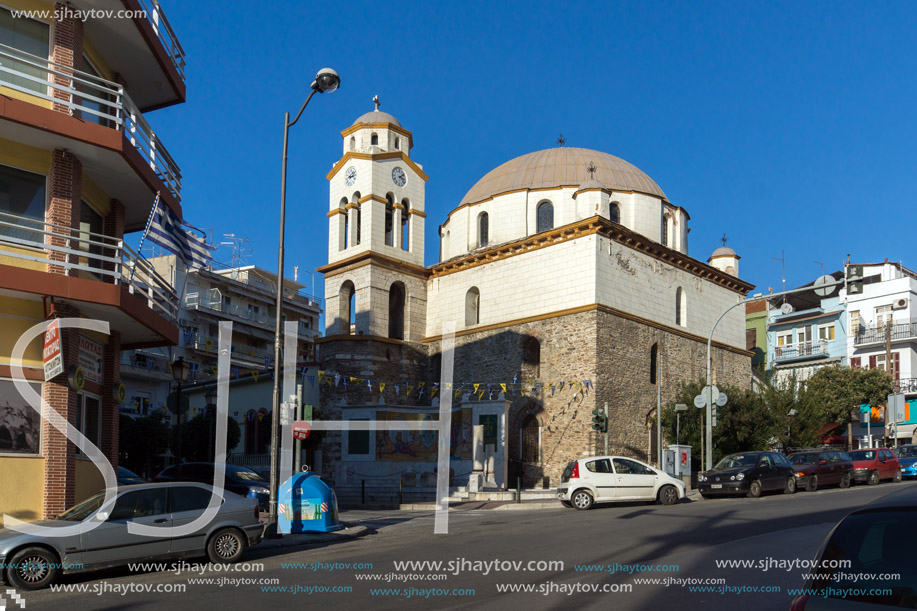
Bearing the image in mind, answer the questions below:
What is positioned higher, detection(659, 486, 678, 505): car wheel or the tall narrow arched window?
the tall narrow arched window

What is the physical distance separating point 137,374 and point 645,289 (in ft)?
107

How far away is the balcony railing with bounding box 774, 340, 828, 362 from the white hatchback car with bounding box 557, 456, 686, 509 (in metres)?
36.1

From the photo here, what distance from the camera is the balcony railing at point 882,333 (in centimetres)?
4875

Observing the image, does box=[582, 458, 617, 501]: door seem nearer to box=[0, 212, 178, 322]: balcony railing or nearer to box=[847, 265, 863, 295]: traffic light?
box=[847, 265, 863, 295]: traffic light

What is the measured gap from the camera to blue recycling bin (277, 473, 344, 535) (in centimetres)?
1563

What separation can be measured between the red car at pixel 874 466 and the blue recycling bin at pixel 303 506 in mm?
20924

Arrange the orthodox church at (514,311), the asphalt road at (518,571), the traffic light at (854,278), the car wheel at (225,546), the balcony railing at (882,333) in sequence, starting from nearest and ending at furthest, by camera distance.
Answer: the asphalt road at (518,571), the car wheel at (225,546), the traffic light at (854,278), the orthodox church at (514,311), the balcony railing at (882,333)

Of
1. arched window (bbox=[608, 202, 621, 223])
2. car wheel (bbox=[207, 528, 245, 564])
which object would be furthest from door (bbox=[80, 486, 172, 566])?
arched window (bbox=[608, 202, 621, 223])

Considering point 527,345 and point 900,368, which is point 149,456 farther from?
point 900,368

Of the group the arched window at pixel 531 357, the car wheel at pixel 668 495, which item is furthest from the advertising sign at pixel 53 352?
the arched window at pixel 531 357

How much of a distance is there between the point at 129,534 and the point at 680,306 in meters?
32.8

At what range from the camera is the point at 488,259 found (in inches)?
1529

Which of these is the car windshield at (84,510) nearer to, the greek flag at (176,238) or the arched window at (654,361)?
the greek flag at (176,238)

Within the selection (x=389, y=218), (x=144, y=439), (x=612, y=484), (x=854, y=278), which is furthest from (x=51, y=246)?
(x=144, y=439)
